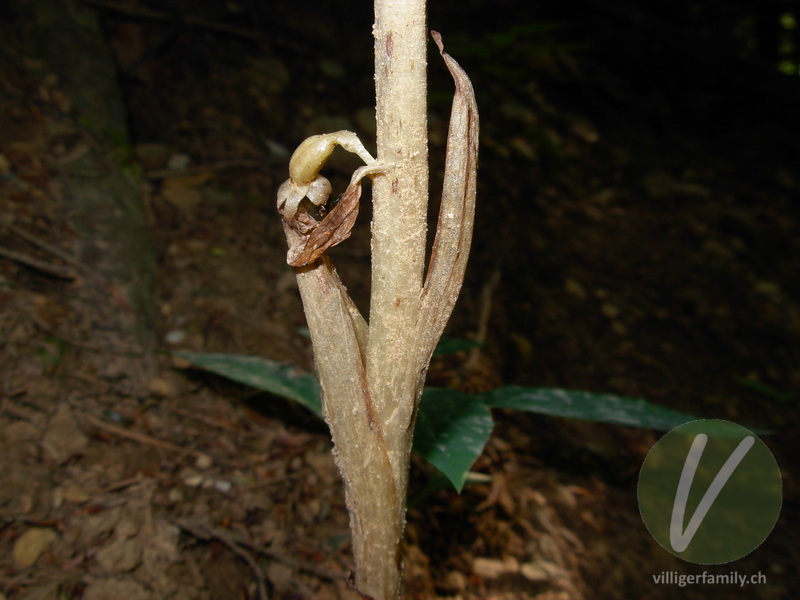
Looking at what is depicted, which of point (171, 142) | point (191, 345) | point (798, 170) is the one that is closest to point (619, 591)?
point (191, 345)

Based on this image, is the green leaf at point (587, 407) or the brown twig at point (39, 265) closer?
the green leaf at point (587, 407)

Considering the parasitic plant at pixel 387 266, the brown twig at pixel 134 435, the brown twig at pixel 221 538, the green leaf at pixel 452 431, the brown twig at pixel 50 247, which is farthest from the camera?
the brown twig at pixel 50 247

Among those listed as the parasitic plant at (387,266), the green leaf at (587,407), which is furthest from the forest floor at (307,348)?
the parasitic plant at (387,266)

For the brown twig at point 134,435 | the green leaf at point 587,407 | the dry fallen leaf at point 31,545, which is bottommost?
the dry fallen leaf at point 31,545

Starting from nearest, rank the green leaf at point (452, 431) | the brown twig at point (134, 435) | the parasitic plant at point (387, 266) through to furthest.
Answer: the parasitic plant at point (387, 266), the green leaf at point (452, 431), the brown twig at point (134, 435)

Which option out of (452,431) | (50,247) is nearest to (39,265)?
(50,247)

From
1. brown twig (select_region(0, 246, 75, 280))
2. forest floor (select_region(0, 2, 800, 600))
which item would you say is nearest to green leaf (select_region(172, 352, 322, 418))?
forest floor (select_region(0, 2, 800, 600))

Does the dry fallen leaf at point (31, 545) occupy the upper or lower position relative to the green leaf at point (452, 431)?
lower

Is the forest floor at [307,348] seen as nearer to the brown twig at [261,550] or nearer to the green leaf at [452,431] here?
the brown twig at [261,550]
